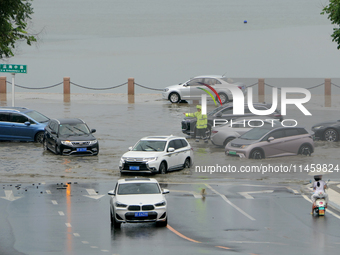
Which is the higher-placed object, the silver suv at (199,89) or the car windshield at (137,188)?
the silver suv at (199,89)

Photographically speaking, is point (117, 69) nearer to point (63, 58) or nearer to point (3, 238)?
point (63, 58)

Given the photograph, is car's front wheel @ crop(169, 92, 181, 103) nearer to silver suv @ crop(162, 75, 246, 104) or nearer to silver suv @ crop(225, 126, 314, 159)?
silver suv @ crop(162, 75, 246, 104)

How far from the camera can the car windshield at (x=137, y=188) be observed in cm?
1667

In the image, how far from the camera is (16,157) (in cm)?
2792

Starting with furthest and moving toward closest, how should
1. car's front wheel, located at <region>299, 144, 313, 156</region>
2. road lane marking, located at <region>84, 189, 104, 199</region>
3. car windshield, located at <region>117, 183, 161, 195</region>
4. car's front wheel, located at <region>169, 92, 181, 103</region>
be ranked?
car's front wheel, located at <region>169, 92, 181, 103</region>
car's front wheel, located at <region>299, 144, 313, 156</region>
road lane marking, located at <region>84, 189, 104, 199</region>
car windshield, located at <region>117, 183, 161, 195</region>

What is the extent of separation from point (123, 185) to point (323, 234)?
215 inches

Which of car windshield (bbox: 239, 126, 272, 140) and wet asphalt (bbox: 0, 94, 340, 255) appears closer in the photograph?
wet asphalt (bbox: 0, 94, 340, 255)

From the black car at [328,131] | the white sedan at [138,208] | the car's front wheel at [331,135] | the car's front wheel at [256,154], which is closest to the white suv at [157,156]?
the car's front wheel at [256,154]

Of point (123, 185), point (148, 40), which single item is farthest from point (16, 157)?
point (148, 40)

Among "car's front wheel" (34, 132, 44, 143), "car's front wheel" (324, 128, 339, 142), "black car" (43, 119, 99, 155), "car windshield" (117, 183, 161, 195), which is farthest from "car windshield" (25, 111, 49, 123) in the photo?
"car windshield" (117, 183, 161, 195)

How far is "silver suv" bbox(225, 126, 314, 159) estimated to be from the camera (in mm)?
26812

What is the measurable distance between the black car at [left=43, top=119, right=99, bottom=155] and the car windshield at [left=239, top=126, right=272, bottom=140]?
6.77 metres

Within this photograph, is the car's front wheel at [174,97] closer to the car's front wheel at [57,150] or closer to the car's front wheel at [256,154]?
the car's front wheel at [57,150]

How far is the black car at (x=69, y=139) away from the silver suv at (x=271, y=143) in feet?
20.4
